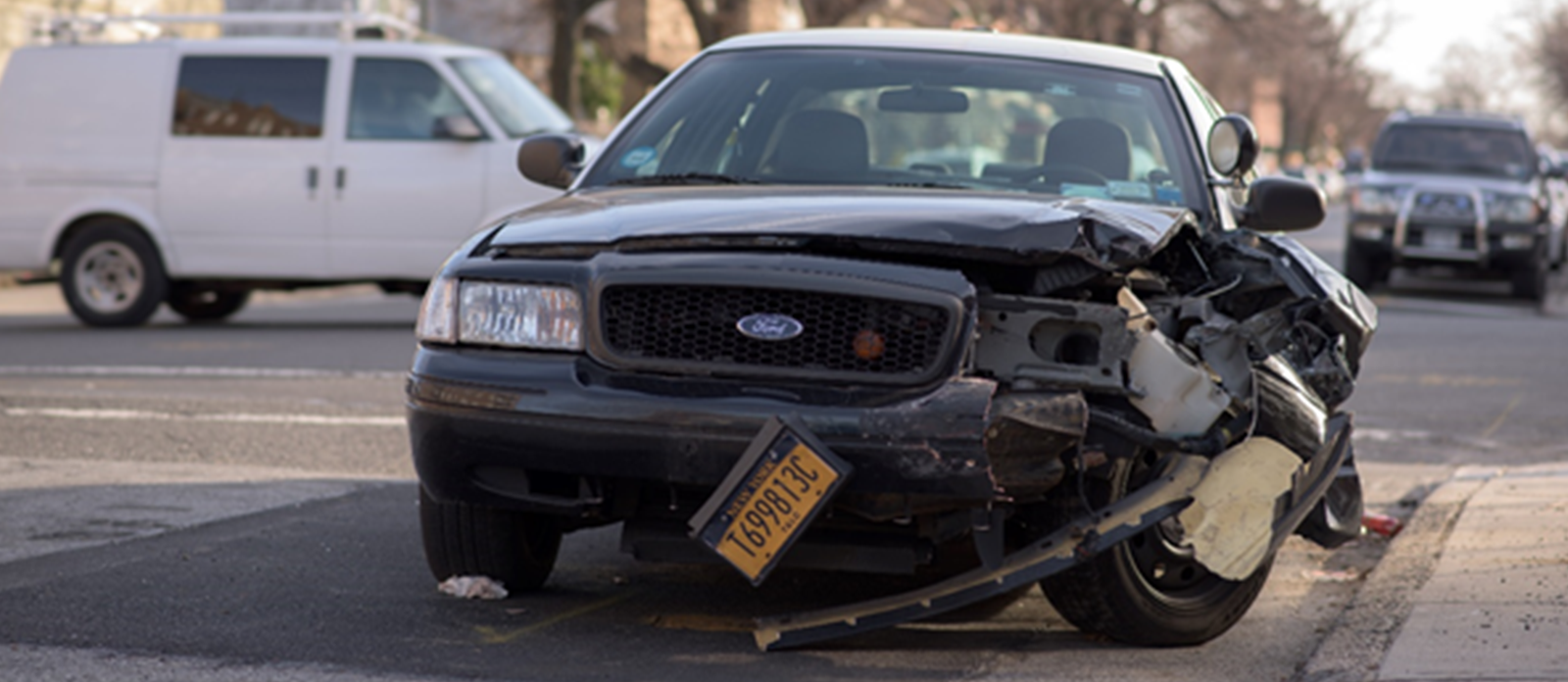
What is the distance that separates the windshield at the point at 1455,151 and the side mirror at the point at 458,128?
10.4 meters

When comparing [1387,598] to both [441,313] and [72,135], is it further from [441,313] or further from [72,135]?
[72,135]

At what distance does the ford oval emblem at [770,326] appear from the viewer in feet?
14.9

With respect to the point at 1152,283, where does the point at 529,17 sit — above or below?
below

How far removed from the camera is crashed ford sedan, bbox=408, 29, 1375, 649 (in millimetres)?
4445

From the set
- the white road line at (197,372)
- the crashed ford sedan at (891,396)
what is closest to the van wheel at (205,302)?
the white road line at (197,372)

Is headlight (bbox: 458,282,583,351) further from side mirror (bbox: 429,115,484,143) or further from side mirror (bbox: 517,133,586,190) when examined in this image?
side mirror (bbox: 429,115,484,143)

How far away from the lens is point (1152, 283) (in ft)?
16.4

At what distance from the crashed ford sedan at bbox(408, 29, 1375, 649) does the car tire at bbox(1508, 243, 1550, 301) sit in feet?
50.0

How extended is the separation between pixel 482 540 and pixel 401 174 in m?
9.58

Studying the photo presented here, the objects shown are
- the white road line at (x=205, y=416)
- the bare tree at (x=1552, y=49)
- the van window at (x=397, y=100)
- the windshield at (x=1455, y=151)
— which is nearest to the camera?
the white road line at (x=205, y=416)

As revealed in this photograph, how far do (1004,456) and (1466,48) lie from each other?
128 meters

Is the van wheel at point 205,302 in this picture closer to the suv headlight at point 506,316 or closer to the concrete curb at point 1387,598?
the concrete curb at point 1387,598

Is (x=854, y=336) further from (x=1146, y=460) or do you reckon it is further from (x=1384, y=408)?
(x=1384, y=408)

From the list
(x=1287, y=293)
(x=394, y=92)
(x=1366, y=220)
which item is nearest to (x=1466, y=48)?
(x=1366, y=220)
